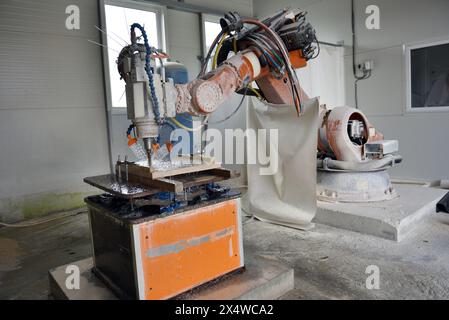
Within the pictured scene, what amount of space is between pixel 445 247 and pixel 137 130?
2080 millimetres

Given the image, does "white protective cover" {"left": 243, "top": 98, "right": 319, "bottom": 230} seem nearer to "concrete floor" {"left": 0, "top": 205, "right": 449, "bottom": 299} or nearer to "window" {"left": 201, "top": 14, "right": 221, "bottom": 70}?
"concrete floor" {"left": 0, "top": 205, "right": 449, "bottom": 299}

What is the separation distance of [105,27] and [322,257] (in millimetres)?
3199

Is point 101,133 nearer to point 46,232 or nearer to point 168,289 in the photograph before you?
point 46,232

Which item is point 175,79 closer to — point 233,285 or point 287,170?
point 287,170

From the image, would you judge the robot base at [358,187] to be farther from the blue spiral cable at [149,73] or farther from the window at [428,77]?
the blue spiral cable at [149,73]

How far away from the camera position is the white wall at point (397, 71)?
12.2ft

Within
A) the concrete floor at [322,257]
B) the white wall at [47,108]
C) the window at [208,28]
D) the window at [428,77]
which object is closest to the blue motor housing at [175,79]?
the white wall at [47,108]

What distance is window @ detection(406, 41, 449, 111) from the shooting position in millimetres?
3709

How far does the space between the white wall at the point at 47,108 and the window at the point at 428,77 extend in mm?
3588

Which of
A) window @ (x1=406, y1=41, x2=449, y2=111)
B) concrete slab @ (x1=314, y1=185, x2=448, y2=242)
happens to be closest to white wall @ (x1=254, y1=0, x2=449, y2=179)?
window @ (x1=406, y1=41, x2=449, y2=111)

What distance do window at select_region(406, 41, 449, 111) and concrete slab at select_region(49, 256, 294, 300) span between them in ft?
10.3

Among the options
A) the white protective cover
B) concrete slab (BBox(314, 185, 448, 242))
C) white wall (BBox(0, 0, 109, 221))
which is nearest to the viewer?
concrete slab (BBox(314, 185, 448, 242))

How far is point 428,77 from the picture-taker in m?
3.84
